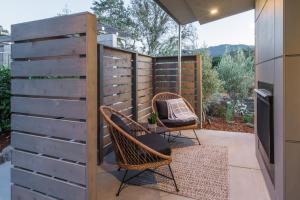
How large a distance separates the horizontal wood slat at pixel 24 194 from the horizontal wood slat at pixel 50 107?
2.28 feet

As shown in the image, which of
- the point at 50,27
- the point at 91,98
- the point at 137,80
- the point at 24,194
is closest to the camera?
the point at 91,98

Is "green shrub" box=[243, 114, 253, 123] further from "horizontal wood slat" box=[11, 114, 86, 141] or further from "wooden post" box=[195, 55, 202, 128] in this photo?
"horizontal wood slat" box=[11, 114, 86, 141]

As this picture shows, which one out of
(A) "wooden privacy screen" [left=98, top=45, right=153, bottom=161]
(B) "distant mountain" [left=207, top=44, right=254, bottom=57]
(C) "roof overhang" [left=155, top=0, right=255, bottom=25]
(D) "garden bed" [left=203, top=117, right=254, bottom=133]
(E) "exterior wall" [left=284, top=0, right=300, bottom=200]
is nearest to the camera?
(E) "exterior wall" [left=284, top=0, right=300, bottom=200]

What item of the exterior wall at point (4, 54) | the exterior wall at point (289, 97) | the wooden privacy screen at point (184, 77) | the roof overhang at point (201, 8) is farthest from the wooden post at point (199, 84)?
the exterior wall at point (4, 54)

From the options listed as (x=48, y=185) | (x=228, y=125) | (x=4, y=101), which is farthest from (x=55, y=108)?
(x=228, y=125)

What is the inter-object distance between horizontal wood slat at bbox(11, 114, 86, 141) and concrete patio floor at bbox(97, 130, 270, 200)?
89 centimetres

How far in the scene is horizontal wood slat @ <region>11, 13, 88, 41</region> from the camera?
1.73 metres

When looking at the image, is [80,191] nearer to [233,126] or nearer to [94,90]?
[94,90]

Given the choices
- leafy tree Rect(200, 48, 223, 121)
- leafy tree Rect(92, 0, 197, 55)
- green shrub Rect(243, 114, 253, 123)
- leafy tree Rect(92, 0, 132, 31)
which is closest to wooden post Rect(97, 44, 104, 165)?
leafy tree Rect(200, 48, 223, 121)

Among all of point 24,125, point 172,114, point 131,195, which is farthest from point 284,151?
point 172,114

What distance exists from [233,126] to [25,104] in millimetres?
4634

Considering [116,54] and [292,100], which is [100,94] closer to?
[116,54]

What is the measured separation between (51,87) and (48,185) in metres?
0.82

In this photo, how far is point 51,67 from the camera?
1.91 metres
